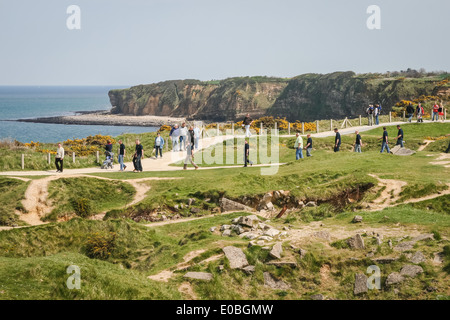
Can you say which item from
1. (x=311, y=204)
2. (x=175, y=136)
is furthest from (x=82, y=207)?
(x=175, y=136)

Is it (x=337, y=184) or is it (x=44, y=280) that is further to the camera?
(x=337, y=184)

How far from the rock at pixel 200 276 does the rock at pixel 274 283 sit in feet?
5.43

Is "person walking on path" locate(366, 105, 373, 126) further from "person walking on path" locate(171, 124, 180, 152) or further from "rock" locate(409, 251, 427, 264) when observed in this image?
"rock" locate(409, 251, 427, 264)

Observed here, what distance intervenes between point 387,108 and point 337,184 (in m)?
85.8

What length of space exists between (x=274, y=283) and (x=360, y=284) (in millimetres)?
2481

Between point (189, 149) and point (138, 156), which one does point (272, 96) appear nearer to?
point (189, 149)

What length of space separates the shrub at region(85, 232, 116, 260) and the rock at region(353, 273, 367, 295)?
29.7 ft

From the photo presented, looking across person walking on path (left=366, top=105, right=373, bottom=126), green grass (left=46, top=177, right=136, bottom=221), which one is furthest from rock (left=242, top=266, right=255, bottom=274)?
person walking on path (left=366, top=105, right=373, bottom=126)

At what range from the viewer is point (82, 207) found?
95.2 feet

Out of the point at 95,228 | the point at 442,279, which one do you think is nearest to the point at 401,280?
the point at 442,279

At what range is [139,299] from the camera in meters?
14.9

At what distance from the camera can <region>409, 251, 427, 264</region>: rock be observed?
53.8 feet
